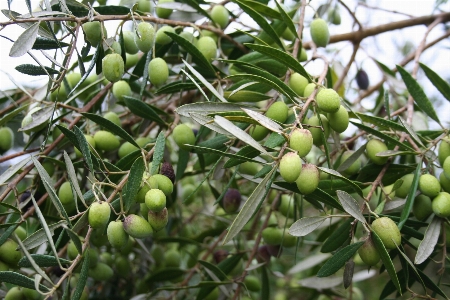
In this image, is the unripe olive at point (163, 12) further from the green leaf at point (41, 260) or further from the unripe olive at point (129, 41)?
the green leaf at point (41, 260)

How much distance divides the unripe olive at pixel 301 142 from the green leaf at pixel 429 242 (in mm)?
313

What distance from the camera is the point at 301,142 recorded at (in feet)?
2.57

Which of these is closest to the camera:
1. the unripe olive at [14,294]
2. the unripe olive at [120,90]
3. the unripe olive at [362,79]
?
the unripe olive at [14,294]

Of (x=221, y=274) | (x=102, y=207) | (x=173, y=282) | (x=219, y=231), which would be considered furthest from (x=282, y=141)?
(x=173, y=282)

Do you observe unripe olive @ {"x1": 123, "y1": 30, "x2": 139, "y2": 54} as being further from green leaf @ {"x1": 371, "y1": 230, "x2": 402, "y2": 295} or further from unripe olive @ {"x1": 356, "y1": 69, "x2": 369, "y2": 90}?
unripe olive @ {"x1": 356, "y1": 69, "x2": 369, "y2": 90}

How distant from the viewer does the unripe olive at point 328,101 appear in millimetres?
872

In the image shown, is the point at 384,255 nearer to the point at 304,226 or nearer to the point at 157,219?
the point at 304,226

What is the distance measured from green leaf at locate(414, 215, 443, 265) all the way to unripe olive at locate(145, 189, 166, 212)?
0.47 m

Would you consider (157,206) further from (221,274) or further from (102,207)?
(221,274)

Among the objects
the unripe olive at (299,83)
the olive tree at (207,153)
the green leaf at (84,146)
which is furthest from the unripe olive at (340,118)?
the green leaf at (84,146)

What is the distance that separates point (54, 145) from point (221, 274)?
0.52 metres

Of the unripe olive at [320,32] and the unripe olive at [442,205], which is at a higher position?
the unripe olive at [320,32]

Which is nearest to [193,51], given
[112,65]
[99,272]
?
[112,65]

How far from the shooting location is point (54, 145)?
1119 millimetres
